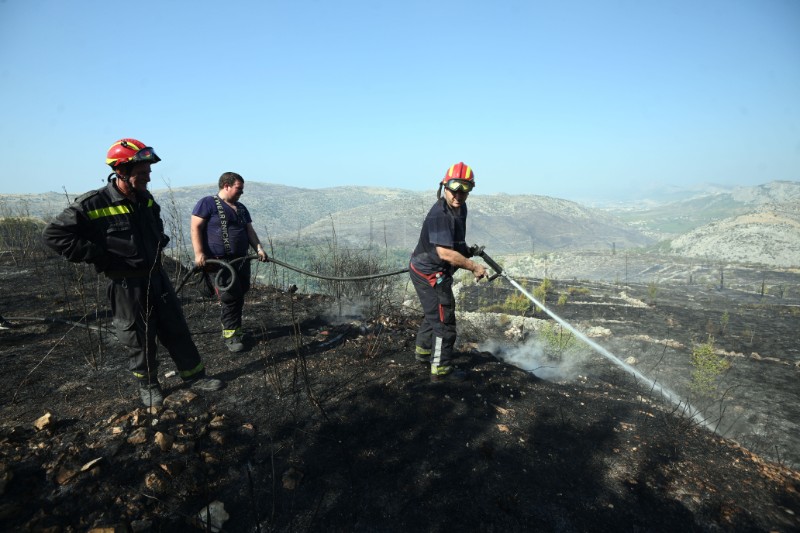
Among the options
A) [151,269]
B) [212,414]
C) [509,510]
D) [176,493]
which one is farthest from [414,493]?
[151,269]

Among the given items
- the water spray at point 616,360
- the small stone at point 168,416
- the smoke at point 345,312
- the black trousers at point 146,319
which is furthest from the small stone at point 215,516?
the smoke at point 345,312

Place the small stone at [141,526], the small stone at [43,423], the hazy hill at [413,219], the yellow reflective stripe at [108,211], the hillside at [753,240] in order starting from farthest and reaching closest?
the hazy hill at [413,219] < the hillside at [753,240] < the yellow reflective stripe at [108,211] < the small stone at [43,423] < the small stone at [141,526]

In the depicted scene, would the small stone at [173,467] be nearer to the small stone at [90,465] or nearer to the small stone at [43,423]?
the small stone at [90,465]

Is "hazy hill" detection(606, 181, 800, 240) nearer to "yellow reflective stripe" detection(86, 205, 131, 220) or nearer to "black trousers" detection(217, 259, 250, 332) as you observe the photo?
"black trousers" detection(217, 259, 250, 332)

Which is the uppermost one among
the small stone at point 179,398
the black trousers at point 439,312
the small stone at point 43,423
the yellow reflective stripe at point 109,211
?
the yellow reflective stripe at point 109,211

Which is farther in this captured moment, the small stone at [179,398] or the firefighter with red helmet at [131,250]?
the small stone at [179,398]

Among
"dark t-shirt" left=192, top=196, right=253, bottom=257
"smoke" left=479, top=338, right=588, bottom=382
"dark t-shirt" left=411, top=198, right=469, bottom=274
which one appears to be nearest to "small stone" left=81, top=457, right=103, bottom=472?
"dark t-shirt" left=192, top=196, right=253, bottom=257

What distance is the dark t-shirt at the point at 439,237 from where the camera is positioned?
3543 millimetres

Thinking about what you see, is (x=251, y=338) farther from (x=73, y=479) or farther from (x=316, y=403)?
(x=73, y=479)

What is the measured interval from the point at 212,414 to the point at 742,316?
1501 cm

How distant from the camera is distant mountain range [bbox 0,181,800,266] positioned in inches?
1325

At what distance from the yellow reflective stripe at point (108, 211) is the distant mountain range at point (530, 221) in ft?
84.7

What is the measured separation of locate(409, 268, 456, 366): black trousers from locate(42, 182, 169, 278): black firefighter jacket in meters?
2.40

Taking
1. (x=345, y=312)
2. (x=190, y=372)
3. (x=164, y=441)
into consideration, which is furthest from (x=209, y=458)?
(x=345, y=312)
